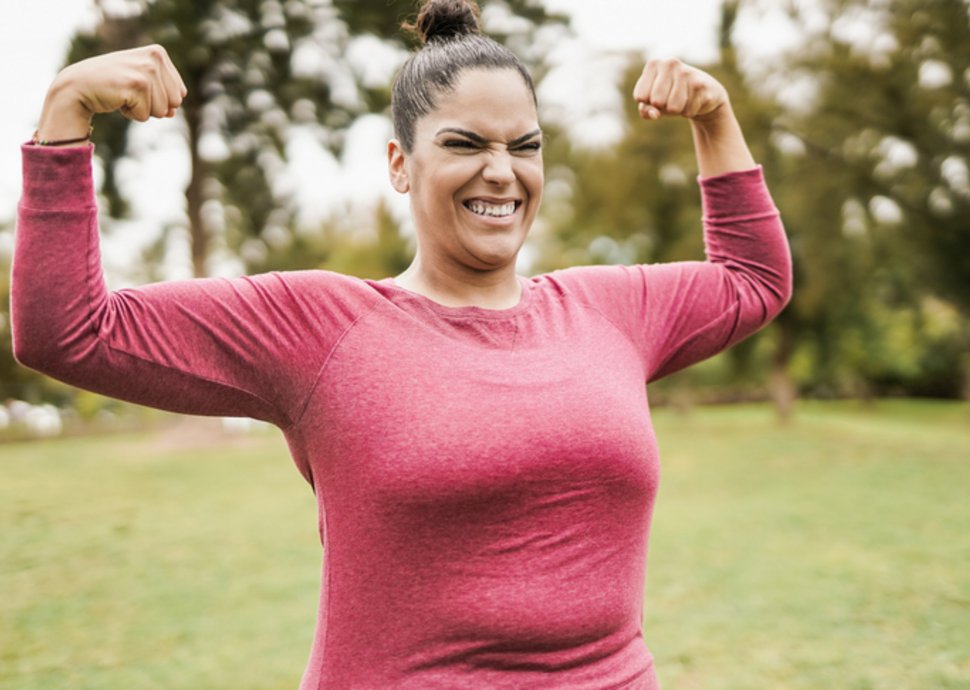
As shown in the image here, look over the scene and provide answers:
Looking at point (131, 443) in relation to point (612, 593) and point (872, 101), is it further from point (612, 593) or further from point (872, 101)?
point (612, 593)

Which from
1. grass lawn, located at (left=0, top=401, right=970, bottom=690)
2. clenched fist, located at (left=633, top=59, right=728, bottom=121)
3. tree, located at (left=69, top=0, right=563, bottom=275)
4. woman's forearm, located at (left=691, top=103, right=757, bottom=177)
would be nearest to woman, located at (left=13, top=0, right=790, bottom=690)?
clenched fist, located at (left=633, top=59, right=728, bottom=121)

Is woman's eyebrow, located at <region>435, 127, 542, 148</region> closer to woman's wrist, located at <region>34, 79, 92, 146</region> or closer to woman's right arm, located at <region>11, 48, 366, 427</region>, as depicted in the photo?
woman's right arm, located at <region>11, 48, 366, 427</region>

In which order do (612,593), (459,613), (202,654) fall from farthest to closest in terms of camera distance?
(202,654) < (612,593) < (459,613)

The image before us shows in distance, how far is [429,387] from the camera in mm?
1287

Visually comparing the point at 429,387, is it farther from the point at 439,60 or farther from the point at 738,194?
the point at 738,194

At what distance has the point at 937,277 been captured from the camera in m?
16.8

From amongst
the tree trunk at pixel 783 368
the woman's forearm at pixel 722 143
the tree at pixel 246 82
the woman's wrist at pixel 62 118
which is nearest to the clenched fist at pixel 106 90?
the woman's wrist at pixel 62 118

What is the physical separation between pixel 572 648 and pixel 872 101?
14.7m

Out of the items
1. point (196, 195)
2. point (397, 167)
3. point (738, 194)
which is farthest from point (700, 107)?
point (196, 195)

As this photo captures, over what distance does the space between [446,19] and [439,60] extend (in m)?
0.17

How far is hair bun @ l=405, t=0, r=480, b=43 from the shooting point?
1577mm

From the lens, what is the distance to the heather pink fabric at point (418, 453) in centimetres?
123

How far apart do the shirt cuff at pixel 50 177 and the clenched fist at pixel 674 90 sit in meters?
0.95

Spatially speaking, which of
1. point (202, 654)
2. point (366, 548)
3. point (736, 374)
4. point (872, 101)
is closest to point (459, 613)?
point (366, 548)
